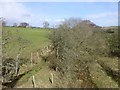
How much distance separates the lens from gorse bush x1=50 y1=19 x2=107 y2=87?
15.6 m

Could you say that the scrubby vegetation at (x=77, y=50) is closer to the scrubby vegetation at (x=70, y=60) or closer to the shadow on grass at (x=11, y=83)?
the scrubby vegetation at (x=70, y=60)

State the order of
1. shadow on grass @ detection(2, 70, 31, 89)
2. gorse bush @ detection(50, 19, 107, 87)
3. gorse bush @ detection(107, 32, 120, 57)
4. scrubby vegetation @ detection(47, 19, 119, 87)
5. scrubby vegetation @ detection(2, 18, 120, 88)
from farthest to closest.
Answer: gorse bush @ detection(107, 32, 120, 57) → gorse bush @ detection(50, 19, 107, 87) → scrubby vegetation @ detection(47, 19, 119, 87) → scrubby vegetation @ detection(2, 18, 120, 88) → shadow on grass @ detection(2, 70, 31, 89)

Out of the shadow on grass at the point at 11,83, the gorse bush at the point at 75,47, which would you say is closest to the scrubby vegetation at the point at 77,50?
the gorse bush at the point at 75,47

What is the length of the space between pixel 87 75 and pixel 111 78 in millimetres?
1841

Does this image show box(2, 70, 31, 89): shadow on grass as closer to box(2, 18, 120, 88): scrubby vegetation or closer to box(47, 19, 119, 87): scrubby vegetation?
box(2, 18, 120, 88): scrubby vegetation

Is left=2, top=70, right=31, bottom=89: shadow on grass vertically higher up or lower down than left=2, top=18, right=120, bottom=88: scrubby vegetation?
lower down

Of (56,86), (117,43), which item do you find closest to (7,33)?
(56,86)

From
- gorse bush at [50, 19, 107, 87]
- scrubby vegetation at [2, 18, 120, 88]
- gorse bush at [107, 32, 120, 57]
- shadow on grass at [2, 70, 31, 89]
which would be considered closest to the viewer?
shadow on grass at [2, 70, 31, 89]

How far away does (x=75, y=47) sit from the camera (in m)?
16.7

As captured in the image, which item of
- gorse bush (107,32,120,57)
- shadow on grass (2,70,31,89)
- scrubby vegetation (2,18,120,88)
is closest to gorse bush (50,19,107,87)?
scrubby vegetation (2,18,120,88)

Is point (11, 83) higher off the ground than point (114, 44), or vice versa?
point (114, 44)

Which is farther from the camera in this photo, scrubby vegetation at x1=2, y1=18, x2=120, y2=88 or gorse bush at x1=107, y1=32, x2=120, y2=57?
gorse bush at x1=107, y1=32, x2=120, y2=57

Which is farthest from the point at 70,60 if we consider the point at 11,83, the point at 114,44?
the point at 114,44

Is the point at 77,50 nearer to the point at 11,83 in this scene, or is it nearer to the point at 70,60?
the point at 70,60
